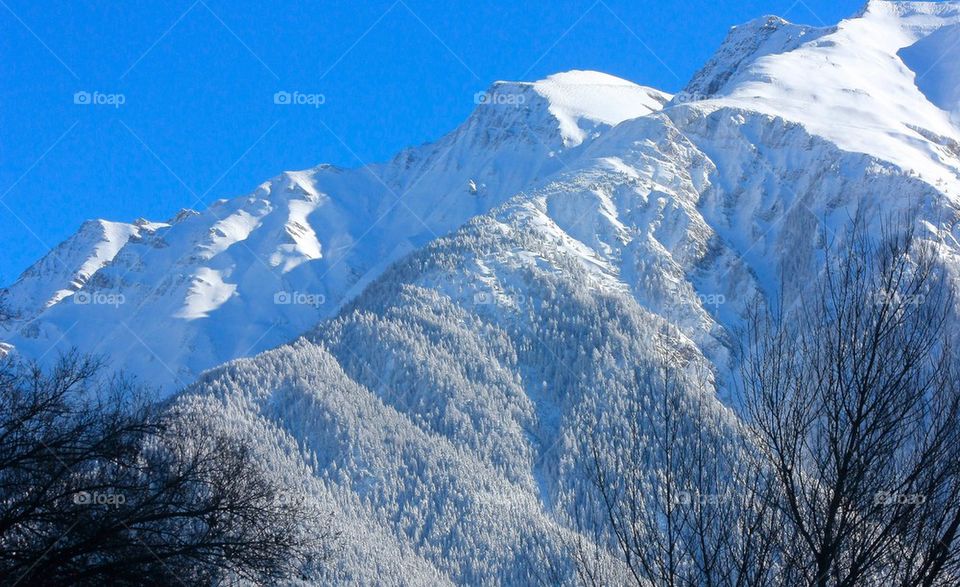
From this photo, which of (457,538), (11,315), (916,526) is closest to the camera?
(916,526)

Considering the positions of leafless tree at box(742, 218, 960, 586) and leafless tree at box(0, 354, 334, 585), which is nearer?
leafless tree at box(0, 354, 334, 585)

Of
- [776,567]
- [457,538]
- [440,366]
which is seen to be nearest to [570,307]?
[440,366]

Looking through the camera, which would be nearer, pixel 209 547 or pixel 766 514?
pixel 209 547

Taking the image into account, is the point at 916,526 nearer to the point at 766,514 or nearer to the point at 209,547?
the point at 766,514

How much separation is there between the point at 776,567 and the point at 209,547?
22.6 feet

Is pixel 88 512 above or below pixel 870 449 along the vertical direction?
below

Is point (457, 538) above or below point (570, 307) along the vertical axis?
below

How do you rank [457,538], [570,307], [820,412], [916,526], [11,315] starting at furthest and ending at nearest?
1. [570,307]
2. [457,538]
3. [11,315]
4. [820,412]
5. [916,526]

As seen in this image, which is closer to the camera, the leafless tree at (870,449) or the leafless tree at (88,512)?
the leafless tree at (88,512)

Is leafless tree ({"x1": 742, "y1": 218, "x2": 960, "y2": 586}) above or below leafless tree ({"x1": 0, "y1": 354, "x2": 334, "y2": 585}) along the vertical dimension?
above

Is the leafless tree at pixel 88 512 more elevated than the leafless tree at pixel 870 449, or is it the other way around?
the leafless tree at pixel 870 449

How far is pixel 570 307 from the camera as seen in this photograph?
160 m

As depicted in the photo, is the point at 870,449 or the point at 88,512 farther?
the point at 870,449

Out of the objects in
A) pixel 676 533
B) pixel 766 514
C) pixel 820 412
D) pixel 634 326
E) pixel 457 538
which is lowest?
pixel 676 533
